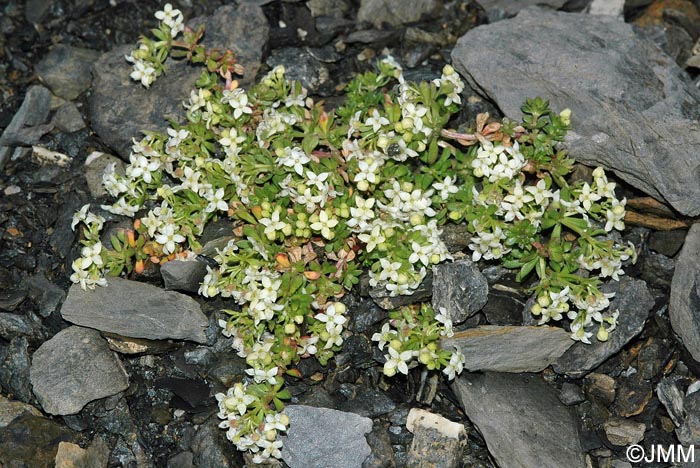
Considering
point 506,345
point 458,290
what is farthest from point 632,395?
point 458,290

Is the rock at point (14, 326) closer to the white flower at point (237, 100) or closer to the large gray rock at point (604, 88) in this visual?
the white flower at point (237, 100)

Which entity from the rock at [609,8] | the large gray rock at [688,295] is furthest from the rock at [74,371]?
the rock at [609,8]

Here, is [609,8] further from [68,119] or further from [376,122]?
[68,119]

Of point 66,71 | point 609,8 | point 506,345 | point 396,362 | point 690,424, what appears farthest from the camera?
point 609,8

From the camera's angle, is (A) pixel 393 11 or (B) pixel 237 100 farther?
(A) pixel 393 11

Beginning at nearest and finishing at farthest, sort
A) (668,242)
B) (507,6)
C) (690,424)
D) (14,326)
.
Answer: (690,424) → (14,326) → (668,242) → (507,6)

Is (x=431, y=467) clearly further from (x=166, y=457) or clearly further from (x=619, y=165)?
(x=619, y=165)
